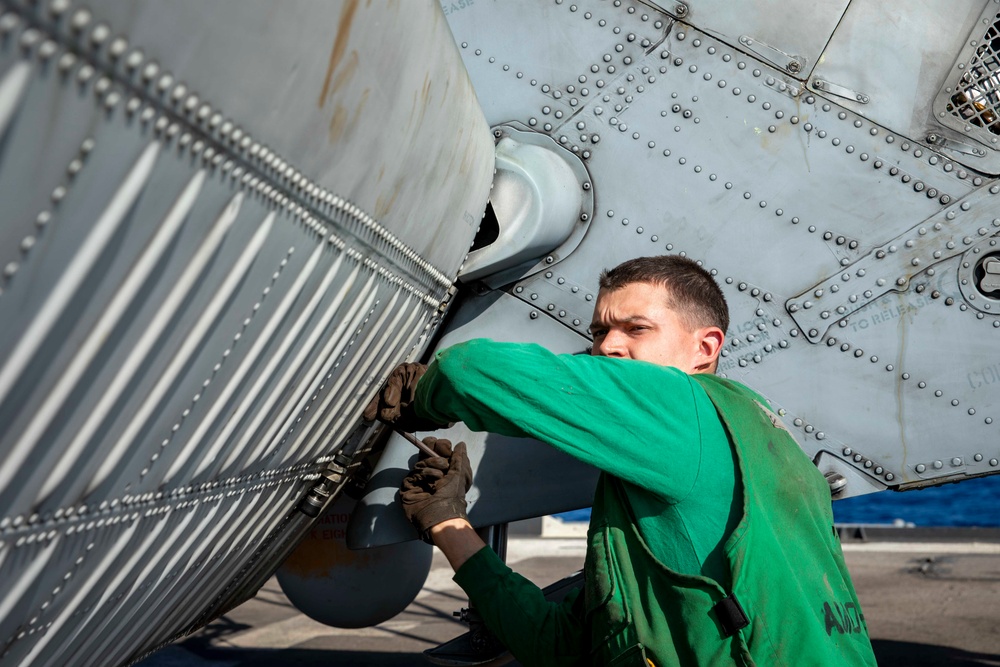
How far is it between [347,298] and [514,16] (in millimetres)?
1950

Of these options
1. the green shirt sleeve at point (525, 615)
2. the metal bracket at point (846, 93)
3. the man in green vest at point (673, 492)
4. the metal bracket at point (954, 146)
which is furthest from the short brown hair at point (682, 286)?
the metal bracket at point (954, 146)

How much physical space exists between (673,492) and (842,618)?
1.83ft

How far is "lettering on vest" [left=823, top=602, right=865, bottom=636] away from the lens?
2.43 metres

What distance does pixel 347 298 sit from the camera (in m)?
2.53

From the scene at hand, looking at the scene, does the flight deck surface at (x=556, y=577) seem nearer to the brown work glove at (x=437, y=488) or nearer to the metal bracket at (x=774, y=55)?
the brown work glove at (x=437, y=488)

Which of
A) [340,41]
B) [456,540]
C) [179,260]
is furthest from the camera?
[456,540]

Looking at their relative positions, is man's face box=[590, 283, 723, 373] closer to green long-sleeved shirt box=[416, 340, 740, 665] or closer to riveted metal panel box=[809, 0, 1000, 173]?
green long-sleeved shirt box=[416, 340, 740, 665]

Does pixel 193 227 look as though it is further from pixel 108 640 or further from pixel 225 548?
pixel 225 548

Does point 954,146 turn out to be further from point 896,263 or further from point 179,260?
point 179,260

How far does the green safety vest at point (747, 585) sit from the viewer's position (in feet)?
7.64

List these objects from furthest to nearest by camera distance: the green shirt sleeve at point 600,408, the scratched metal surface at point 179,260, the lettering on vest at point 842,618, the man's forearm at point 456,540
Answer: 1. the man's forearm at point 456,540
2. the lettering on vest at point 842,618
3. the green shirt sleeve at point 600,408
4. the scratched metal surface at point 179,260

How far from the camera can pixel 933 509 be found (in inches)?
1649

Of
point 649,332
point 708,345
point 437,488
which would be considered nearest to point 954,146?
point 708,345

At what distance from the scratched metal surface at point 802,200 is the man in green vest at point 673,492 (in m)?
1.21
